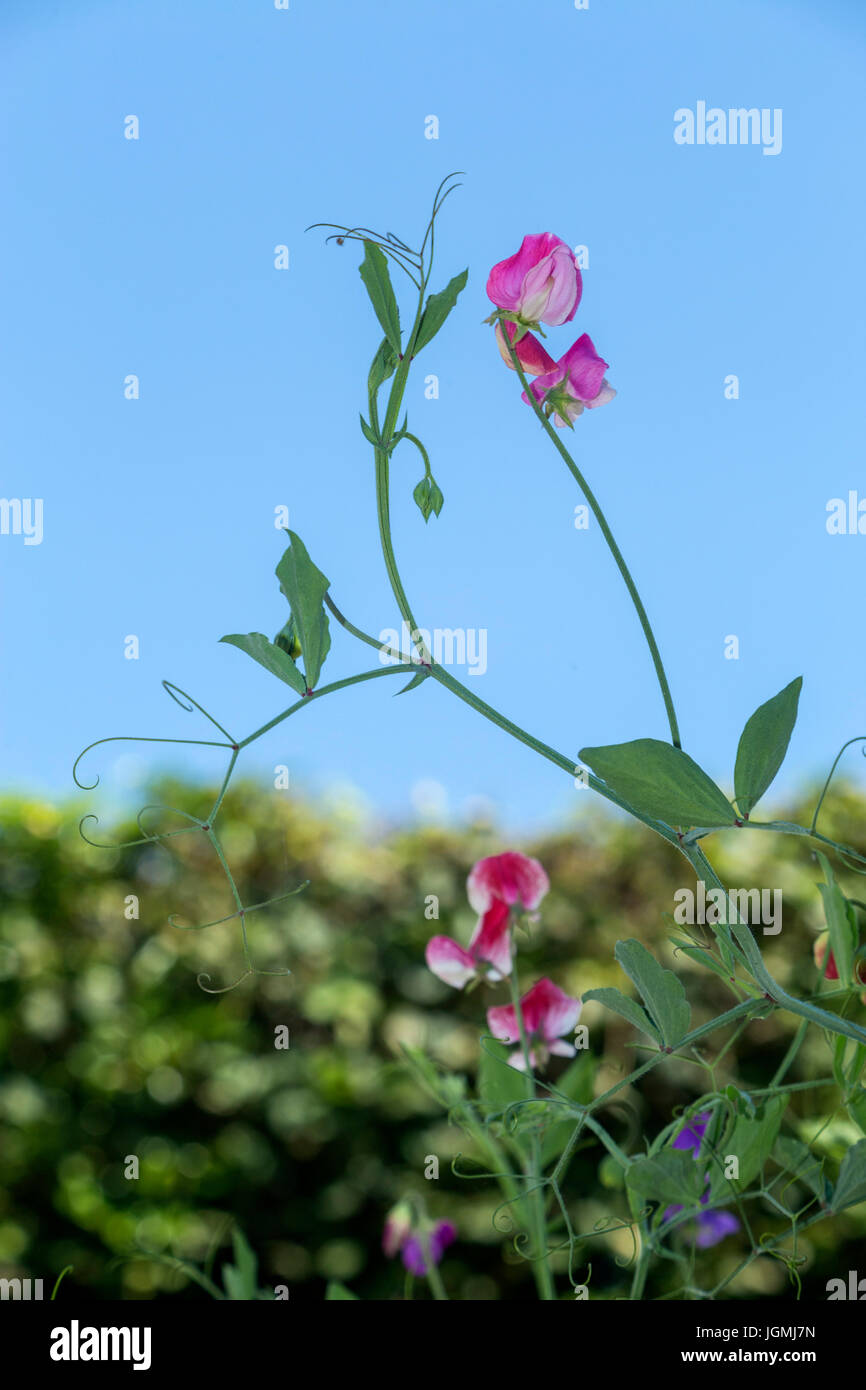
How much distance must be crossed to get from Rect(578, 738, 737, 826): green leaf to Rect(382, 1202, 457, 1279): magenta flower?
524mm

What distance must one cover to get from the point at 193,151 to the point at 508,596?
1193 millimetres

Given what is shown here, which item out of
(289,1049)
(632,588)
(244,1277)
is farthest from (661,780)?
(289,1049)

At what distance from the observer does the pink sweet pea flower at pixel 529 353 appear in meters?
0.58

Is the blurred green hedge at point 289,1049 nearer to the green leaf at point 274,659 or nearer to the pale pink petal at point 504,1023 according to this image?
the pale pink petal at point 504,1023

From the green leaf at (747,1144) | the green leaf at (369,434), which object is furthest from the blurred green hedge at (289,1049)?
the green leaf at (369,434)

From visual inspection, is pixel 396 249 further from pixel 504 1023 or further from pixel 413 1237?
pixel 413 1237

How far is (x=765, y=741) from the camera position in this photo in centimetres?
44

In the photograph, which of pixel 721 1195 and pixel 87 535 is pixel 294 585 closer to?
pixel 721 1195

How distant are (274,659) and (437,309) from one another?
7.8 inches

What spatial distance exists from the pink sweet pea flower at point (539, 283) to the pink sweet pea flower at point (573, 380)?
0.06ft

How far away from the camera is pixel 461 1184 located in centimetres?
203

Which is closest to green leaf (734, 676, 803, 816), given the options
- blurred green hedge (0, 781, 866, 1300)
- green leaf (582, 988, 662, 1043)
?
green leaf (582, 988, 662, 1043)

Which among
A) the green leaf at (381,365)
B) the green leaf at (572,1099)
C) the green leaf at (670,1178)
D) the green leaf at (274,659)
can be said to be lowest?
the green leaf at (572,1099)
